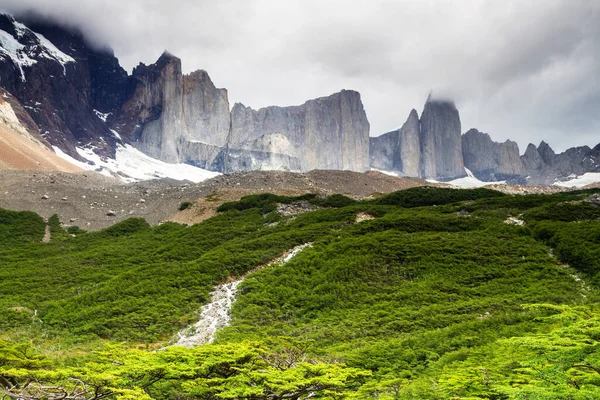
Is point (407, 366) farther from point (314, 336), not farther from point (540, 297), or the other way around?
point (540, 297)

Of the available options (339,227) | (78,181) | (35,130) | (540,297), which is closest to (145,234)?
(339,227)

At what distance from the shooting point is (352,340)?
19891 millimetres

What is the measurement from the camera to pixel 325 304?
26703 millimetres

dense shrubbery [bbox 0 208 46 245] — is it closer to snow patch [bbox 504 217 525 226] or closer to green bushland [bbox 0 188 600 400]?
green bushland [bbox 0 188 600 400]

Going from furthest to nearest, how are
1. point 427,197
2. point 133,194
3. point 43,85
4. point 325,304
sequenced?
1. point 43,85
2. point 133,194
3. point 427,197
4. point 325,304

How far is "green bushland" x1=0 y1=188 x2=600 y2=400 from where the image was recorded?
10.7 metres

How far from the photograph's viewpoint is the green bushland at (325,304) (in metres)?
10.7

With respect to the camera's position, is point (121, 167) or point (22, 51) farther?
point (121, 167)

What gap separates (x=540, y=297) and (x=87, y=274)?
98.9ft

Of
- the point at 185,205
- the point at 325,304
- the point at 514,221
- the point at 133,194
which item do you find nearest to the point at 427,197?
the point at 514,221

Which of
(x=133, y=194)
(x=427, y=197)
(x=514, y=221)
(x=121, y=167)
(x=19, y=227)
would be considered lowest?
(x=514, y=221)

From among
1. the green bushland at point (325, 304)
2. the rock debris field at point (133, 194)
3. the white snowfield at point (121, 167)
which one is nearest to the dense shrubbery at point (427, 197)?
the green bushland at point (325, 304)

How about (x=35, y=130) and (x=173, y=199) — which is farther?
(x=35, y=130)

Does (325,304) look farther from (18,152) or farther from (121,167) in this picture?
(121,167)
